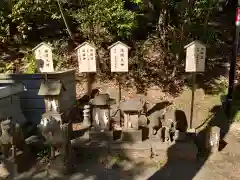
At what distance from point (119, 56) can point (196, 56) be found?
1899mm

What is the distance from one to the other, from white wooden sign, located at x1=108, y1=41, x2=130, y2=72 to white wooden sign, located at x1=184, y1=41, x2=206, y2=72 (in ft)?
5.00

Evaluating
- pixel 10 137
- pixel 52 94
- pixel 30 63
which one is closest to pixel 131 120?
pixel 52 94

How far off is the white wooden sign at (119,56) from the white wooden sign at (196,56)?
1.52 meters

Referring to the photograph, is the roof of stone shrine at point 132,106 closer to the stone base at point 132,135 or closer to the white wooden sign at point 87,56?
the stone base at point 132,135

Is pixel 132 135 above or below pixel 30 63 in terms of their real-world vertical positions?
below

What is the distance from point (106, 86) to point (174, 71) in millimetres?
2345

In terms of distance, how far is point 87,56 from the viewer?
7.45m

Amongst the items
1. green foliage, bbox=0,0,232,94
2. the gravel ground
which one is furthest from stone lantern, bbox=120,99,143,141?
green foliage, bbox=0,0,232,94

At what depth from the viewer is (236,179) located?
209 inches

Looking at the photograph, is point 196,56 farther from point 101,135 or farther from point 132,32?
point 132,32

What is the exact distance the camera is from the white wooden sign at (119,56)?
7.28 metres

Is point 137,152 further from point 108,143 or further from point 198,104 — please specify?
point 198,104

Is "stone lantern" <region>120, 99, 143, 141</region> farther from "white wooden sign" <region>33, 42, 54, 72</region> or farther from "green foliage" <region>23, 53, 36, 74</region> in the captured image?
"green foliage" <region>23, 53, 36, 74</region>

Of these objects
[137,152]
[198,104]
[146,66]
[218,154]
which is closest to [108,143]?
[137,152]
